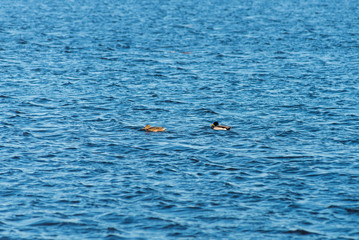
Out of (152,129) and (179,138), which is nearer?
(179,138)

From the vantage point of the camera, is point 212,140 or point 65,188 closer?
point 65,188

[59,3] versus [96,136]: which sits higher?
[59,3]

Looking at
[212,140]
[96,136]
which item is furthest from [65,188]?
[212,140]

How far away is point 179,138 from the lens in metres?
27.2

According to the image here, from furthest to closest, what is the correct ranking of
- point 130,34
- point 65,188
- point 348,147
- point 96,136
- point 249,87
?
1. point 130,34
2. point 249,87
3. point 96,136
4. point 348,147
5. point 65,188

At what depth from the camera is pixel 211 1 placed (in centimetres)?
11888

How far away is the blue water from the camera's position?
18.6 metres

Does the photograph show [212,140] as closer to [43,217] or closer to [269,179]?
[269,179]

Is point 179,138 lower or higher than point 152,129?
lower

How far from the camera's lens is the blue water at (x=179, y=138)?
18.6m

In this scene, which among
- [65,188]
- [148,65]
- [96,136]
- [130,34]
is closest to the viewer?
[65,188]

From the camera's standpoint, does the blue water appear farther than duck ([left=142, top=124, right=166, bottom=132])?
No

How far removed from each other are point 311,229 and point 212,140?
9.75m

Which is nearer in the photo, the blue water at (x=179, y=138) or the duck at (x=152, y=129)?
the blue water at (x=179, y=138)
